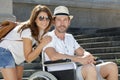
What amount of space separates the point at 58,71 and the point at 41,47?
0.34 meters


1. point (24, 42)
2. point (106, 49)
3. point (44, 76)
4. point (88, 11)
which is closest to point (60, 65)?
point (44, 76)

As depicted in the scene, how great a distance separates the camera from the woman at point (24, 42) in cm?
462

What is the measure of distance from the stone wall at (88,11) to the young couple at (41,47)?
970 cm

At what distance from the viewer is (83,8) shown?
16000mm

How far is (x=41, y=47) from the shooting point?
15.3 ft

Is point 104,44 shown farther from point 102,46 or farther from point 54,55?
point 54,55

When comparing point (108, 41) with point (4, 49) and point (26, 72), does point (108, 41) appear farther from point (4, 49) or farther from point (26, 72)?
point (4, 49)

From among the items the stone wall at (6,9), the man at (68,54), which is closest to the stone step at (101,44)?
the stone wall at (6,9)

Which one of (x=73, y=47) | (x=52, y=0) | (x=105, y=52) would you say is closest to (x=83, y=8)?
(x=52, y=0)

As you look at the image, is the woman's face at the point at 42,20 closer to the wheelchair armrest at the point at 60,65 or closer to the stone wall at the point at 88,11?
the wheelchair armrest at the point at 60,65

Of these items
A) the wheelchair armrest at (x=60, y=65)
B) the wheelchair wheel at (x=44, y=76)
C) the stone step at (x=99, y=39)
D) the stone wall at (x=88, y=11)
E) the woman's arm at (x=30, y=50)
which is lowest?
the stone wall at (x=88, y=11)

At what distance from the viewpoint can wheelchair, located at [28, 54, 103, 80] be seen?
4.57m

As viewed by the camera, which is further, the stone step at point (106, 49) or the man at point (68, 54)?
the stone step at point (106, 49)

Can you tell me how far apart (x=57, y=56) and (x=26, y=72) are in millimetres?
3078
